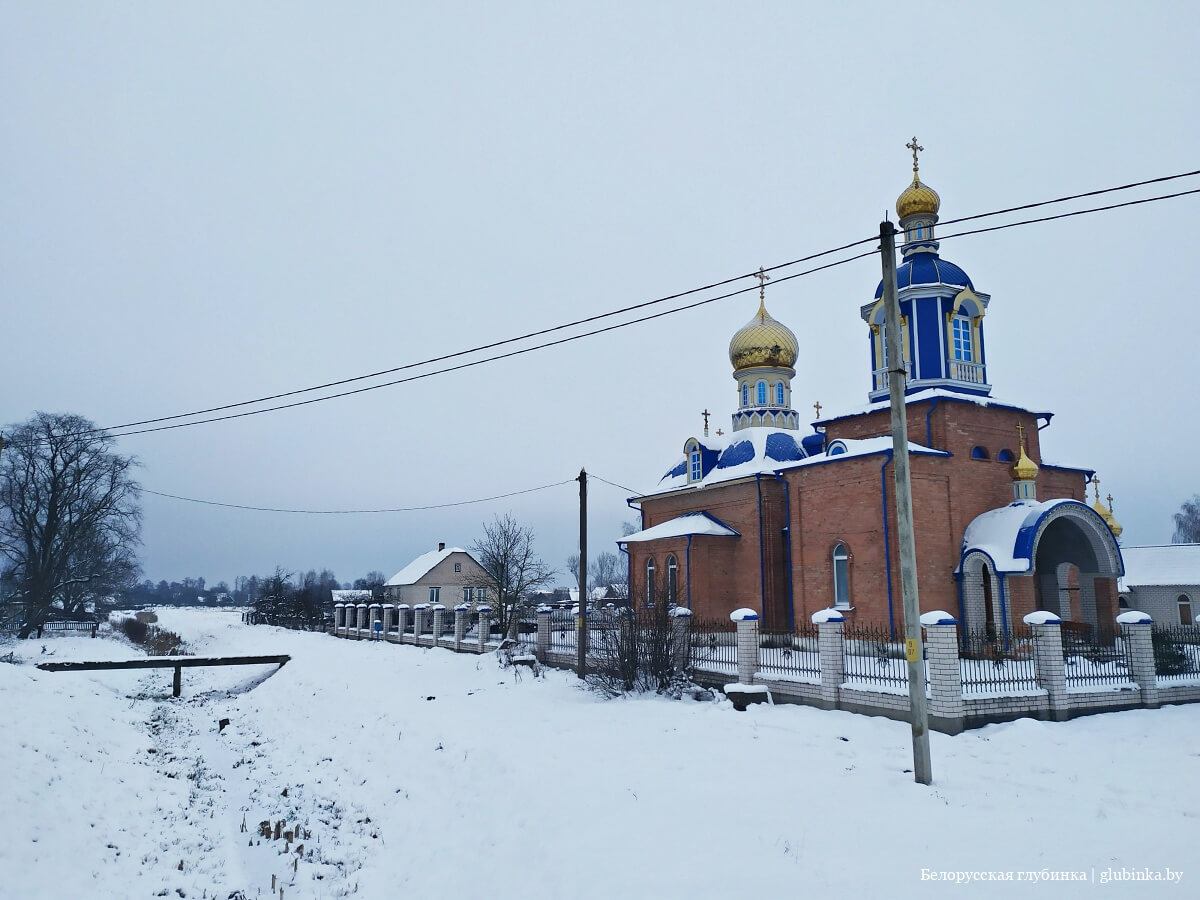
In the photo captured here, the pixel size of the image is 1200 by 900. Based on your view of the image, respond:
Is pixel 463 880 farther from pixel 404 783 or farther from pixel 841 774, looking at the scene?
pixel 841 774

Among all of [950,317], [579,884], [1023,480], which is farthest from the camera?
[950,317]

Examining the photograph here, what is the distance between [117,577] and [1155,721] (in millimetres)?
41782

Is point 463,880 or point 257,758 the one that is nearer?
point 463,880

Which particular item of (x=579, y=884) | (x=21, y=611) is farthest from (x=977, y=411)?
(x=21, y=611)

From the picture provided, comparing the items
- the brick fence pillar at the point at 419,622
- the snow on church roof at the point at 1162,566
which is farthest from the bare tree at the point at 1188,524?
the brick fence pillar at the point at 419,622

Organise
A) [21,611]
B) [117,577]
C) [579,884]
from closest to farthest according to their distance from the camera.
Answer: [579,884], [21,611], [117,577]

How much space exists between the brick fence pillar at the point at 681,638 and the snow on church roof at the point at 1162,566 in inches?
1003

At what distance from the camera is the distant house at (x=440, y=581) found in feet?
161

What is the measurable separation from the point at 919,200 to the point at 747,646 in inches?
550

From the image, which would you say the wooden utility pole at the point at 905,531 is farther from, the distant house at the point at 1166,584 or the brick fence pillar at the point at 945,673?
the distant house at the point at 1166,584

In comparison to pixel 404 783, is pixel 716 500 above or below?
above

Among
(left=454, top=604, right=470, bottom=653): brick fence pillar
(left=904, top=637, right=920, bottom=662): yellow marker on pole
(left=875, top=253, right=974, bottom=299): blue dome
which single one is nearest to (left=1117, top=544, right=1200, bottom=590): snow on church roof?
(left=875, top=253, right=974, bottom=299): blue dome

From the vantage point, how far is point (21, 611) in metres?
32.6

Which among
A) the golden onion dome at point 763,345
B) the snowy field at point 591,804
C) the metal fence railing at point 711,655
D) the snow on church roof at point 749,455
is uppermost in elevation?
the golden onion dome at point 763,345
